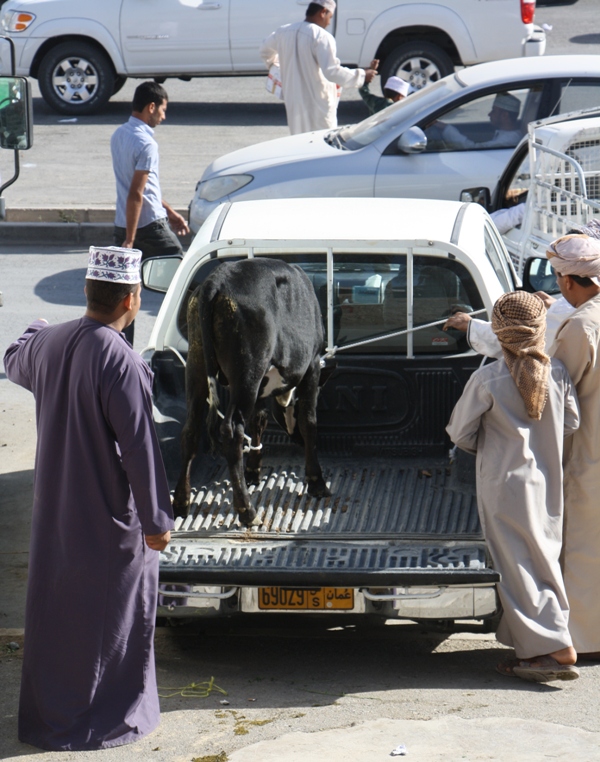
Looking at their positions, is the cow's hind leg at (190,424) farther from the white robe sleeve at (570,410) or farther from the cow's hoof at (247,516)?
the white robe sleeve at (570,410)

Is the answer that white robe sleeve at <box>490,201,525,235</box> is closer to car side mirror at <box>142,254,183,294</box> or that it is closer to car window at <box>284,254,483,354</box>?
car window at <box>284,254,483,354</box>

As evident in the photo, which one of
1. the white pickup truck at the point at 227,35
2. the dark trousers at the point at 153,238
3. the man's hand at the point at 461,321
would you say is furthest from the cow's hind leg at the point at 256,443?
the white pickup truck at the point at 227,35

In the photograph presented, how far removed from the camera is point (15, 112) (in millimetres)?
6824

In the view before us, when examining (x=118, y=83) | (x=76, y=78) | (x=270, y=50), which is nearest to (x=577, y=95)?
(x=270, y=50)

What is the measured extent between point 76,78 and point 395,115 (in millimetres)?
8011

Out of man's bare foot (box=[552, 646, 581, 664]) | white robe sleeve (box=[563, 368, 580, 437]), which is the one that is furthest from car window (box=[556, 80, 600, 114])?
man's bare foot (box=[552, 646, 581, 664])

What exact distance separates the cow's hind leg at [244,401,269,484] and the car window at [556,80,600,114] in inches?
245

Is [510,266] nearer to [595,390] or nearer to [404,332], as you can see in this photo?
[404,332]

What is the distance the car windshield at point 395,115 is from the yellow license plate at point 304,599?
6744 mm

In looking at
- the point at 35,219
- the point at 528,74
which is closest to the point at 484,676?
the point at 528,74

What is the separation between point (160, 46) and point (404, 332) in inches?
483

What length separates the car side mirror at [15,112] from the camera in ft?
22.4

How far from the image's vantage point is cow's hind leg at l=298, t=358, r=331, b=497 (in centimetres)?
576

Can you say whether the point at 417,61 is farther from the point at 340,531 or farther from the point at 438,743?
Answer: the point at 438,743
